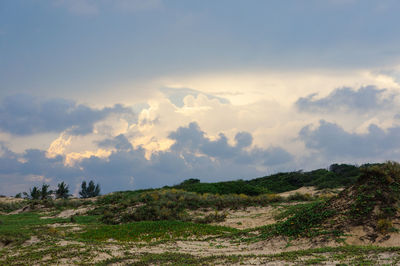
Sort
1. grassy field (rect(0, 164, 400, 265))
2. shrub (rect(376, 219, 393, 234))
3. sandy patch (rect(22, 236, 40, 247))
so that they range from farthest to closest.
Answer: sandy patch (rect(22, 236, 40, 247))
shrub (rect(376, 219, 393, 234))
grassy field (rect(0, 164, 400, 265))

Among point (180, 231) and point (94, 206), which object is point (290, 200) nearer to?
point (180, 231)

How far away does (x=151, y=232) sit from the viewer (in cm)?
2320

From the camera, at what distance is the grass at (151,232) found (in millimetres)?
22219

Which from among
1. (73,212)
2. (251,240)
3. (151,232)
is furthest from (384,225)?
(73,212)

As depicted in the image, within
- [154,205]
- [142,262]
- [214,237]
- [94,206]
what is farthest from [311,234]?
[94,206]

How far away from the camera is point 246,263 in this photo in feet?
42.1

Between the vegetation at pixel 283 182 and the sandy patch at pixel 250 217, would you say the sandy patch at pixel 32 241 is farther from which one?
the vegetation at pixel 283 182

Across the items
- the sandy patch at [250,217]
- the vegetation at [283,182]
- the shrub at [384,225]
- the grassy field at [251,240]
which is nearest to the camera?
the grassy field at [251,240]

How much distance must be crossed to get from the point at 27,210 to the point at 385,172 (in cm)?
3865

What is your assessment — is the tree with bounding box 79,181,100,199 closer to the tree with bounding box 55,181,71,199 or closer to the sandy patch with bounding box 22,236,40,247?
the tree with bounding box 55,181,71,199

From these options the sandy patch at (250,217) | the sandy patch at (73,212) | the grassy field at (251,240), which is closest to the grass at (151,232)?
the grassy field at (251,240)

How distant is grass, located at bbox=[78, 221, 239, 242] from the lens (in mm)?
22219

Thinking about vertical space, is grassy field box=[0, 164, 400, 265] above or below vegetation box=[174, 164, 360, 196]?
below

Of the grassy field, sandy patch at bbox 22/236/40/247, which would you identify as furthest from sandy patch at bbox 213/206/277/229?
sandy patch at bbox 22/236/40/247
